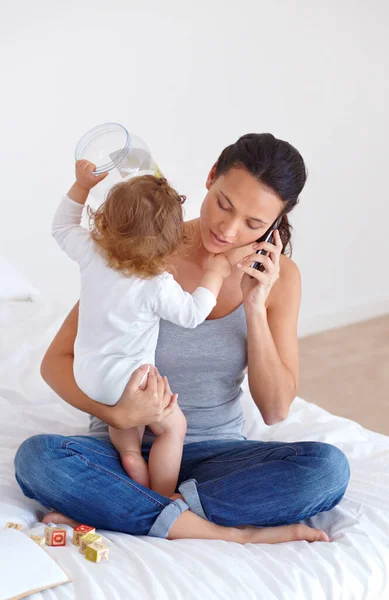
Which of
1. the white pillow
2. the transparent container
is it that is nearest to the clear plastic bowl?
the transparent container

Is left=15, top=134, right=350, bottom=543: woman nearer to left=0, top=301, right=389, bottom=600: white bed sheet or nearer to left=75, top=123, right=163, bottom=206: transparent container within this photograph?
left=0, top=301, right=389, bottom=600: white bed sheet

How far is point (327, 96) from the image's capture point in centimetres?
347

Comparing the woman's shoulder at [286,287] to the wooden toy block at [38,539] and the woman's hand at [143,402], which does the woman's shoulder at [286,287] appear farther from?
the wooden toy block at [38,539]

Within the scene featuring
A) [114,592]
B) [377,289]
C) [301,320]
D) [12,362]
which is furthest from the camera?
[377,289]

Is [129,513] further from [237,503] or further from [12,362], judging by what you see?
[12,362]

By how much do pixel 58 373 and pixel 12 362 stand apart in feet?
1.56

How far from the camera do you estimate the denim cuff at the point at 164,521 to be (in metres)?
1.44

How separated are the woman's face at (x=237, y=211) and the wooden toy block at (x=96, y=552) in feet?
1.98

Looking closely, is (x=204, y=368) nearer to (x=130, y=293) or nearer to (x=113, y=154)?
(x=130, y=293)

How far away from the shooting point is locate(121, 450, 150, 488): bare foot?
1.54 m

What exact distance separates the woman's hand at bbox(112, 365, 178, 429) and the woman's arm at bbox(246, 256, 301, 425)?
211 millimetres

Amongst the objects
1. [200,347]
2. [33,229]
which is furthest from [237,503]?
[33,229]

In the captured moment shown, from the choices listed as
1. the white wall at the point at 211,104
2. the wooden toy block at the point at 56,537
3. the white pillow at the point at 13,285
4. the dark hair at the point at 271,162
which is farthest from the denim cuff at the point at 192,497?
the white wall at the point at 211,104

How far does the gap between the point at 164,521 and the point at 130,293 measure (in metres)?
0.41
